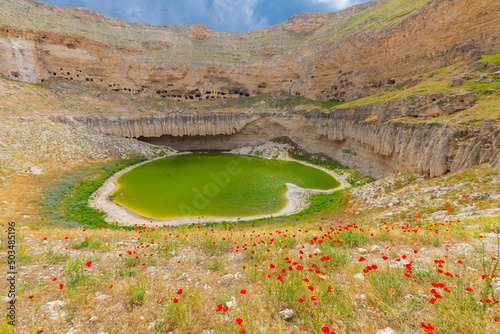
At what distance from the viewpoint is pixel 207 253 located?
22.2 ft

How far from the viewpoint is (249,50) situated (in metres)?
58.8

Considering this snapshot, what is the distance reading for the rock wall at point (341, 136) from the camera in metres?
13.1

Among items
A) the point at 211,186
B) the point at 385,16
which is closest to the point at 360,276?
the point at 211,186

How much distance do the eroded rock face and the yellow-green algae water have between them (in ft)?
70.9

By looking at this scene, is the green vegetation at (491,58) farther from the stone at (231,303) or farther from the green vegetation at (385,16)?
the stone at (231,303)

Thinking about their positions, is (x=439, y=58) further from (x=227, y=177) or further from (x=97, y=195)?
(x=97, y=195)

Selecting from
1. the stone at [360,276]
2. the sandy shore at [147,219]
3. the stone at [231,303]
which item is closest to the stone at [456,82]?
the sandy shore at [147,219]

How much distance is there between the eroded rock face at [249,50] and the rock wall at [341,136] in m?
10.8

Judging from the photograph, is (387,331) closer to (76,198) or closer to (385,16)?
(76,198)

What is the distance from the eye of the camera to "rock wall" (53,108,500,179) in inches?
517

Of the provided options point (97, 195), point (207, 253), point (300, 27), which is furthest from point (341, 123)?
point (300, 27)

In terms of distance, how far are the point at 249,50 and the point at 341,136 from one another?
4145 centimetres

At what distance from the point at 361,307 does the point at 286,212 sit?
15.0 meters

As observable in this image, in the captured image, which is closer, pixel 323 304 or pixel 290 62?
pixel 323 304
